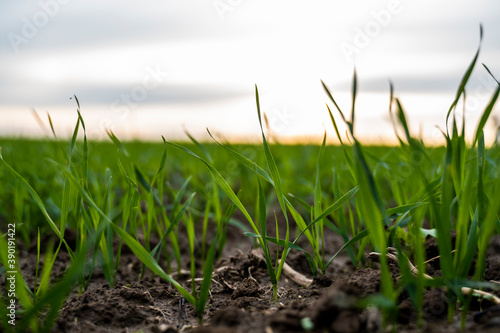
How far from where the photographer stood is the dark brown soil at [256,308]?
2.77 feet

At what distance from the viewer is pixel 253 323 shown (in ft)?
3.05

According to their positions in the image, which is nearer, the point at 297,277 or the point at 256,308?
the point at 256,308

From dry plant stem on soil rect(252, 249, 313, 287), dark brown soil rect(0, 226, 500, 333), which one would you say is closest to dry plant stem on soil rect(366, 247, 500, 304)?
dark brown soil rect(0, 226, 500, 333)

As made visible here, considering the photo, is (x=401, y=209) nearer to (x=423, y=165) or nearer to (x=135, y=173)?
(x=423, y=165)

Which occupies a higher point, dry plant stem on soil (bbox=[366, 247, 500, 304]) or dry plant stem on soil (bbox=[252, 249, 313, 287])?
dry plant stem on soil (bbox=[366, 247, 500, 304])

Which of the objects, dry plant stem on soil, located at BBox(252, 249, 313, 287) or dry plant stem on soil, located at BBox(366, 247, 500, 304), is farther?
dry plant stem on soil, located at BBox(252, 249, 313, 287)

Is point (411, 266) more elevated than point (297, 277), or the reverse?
point (411, 266)

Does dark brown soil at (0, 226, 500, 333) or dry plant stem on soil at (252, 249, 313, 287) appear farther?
dry plant stem on soil at (252, 249, 313, 287)

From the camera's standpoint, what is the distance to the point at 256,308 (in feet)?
3.50

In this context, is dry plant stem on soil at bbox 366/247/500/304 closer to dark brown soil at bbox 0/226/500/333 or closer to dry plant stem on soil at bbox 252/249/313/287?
dark brown soil at bbox 0/226/500/333

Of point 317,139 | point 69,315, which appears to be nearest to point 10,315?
point 69,315

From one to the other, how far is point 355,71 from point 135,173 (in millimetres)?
833

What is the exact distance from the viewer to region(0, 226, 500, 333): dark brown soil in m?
0.84

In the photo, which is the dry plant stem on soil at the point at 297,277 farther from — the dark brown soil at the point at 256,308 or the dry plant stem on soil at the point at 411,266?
the dry plant stem on soil at the point at 411,266
